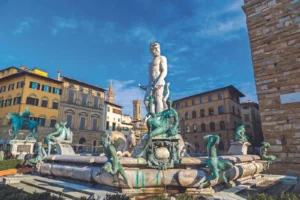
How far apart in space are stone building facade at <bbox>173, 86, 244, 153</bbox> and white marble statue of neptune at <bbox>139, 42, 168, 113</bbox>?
30.4 meters

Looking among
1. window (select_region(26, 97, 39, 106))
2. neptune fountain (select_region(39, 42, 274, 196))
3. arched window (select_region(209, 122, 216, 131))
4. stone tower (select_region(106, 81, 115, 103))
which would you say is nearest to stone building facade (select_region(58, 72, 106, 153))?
window (select_region(26, 97, 39, 106))

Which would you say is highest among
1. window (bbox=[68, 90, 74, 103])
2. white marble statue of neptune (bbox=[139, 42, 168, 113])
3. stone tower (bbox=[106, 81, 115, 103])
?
stone tower (bbox=[106, 81, 115, 103])

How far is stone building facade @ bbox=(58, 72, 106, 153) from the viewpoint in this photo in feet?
124

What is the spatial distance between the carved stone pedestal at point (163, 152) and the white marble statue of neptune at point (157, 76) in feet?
11.4

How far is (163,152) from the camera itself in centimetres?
528

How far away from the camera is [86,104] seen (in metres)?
41.8

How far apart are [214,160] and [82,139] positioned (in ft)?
124

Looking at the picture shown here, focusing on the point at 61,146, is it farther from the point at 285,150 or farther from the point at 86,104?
the point at 86,104

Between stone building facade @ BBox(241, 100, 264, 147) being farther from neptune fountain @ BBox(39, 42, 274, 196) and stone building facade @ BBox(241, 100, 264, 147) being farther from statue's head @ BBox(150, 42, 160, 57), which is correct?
neptune fountain @ BBox(39, 42, 274, 196)

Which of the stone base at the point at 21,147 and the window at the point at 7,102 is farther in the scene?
the window at the point at 7,102

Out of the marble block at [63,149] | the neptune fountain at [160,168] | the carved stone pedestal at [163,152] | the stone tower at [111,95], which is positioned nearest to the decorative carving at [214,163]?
the neptune fountain at [160,168]

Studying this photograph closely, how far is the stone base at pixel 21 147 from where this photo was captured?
16.6m

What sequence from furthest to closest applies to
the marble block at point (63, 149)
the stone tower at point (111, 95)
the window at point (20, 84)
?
the stone tower at point (111, 95) → the window at point (20, 84) → the marble block at point (63, 149)

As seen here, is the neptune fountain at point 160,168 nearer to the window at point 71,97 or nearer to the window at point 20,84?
the window at point 20,84
